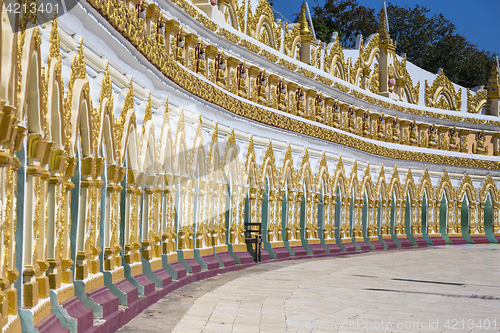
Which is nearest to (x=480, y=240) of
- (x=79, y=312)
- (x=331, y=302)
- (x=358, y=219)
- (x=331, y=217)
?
(x=358, y=219)

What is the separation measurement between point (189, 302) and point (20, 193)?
14.1 ft

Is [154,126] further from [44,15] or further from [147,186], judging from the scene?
[44,15]

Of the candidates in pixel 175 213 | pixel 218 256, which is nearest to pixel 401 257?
pixel 218 256

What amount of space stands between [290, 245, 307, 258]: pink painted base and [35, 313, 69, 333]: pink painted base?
12.1 meters

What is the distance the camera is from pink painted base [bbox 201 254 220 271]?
482 inches

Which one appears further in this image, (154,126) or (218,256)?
(218,256)

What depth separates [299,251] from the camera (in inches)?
679

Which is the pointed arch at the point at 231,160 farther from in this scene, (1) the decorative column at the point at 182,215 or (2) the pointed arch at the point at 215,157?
(1) the decorative column at the point at 182,215

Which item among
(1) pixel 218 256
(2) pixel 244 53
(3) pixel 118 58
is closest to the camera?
(3) pixel 118 58

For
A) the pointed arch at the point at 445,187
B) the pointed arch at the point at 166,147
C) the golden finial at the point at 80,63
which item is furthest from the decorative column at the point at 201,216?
the pointed arch at the point at 445,187

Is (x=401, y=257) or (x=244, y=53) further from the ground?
(x=244, y=53)

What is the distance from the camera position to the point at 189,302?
880cm

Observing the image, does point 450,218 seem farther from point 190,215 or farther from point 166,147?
point 166,147

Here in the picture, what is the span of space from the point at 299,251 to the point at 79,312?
11859mm
